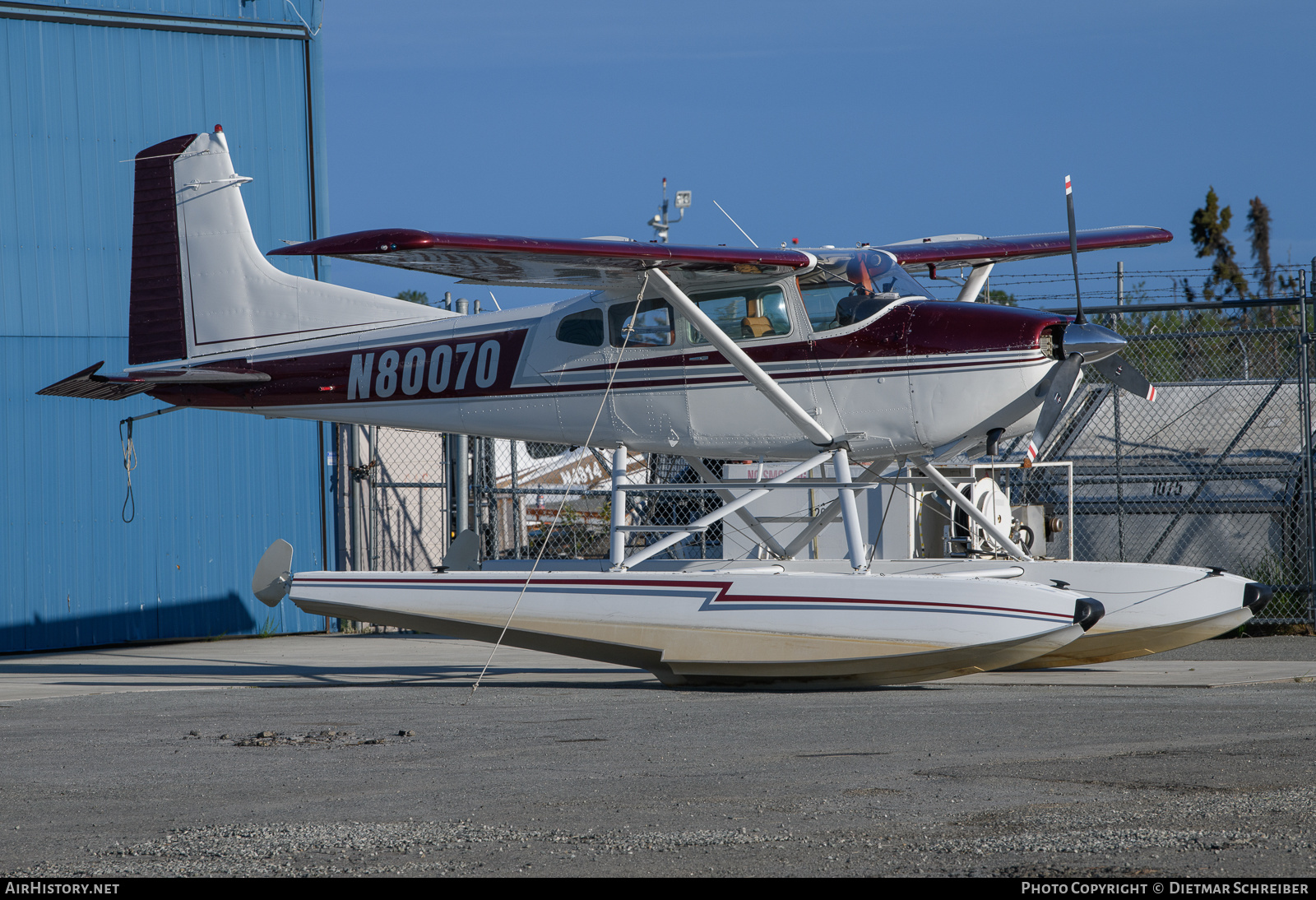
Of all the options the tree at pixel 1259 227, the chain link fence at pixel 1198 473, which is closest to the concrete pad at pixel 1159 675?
the chain link fence at pixel 1198 473

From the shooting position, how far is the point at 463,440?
1486cm

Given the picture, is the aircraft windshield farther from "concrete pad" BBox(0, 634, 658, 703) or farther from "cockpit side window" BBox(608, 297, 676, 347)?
"concrete pad" BBox(0, 634, 658, 703)

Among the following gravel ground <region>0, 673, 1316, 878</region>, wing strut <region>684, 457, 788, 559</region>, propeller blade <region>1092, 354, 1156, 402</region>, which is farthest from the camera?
wing strut <region>684, 457, 788, 559</region>

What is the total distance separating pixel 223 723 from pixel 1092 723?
4.72 meters

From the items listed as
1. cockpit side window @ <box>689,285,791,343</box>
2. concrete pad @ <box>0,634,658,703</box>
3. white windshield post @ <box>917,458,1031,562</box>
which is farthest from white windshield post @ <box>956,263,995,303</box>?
concrete pad @ <box>0,634,658,703</box>

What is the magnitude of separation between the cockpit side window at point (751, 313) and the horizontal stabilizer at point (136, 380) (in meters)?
4.18

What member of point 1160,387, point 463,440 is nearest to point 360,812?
point 463,440

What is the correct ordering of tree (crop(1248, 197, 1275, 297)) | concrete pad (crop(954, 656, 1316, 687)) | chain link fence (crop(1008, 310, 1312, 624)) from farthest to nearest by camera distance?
tree (crop(1248, 197, 1275, 297)) < chain link fence (crop(1008, 310, 1312, 624)) < concrete pad (crop(954, 656, 1316, 687))

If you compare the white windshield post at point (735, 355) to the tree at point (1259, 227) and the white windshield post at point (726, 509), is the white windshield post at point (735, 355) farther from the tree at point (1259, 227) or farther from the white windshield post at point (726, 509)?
the tree at point (1259, 227)

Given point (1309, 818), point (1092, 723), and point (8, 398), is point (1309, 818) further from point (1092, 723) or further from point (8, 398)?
point (8, 398)

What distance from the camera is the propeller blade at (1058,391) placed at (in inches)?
335

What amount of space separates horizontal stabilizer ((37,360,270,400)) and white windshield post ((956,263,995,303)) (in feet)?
19.5

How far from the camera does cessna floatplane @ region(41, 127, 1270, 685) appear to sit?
8.23 metres

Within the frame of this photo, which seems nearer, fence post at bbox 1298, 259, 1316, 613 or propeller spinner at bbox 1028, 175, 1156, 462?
propeller spinner at bbox 1028, 175, 1156, 462
